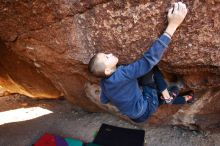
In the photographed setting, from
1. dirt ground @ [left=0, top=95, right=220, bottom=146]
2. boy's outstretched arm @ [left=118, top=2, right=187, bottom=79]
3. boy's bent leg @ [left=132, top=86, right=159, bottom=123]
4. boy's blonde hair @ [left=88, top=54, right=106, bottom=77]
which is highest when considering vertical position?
boy's outstretched arm @ [left=118, top=2, right=187, bottom=79]

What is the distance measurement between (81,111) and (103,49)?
5.61 ft

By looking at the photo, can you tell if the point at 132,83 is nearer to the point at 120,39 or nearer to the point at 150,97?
the point at 150,97

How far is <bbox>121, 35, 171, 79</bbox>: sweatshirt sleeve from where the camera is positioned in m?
2.60

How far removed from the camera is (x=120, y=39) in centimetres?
301

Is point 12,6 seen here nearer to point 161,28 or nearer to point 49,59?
point 49,59

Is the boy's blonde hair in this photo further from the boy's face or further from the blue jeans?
the blue jeans

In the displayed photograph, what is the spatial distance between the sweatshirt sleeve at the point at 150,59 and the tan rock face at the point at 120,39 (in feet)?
0.70

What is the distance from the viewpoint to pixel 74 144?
158 inches

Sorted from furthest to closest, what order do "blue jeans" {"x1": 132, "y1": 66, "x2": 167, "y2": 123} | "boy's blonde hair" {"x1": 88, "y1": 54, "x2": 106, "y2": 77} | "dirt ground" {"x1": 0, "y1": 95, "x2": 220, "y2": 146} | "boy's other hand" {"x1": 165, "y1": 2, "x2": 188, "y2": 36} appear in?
"dirt ground" {"x1": 0, "y1": 95, "x2": 220, "y2": 146}, "blue jeans" {"x1": 132, "y1": 66, "x2": 167, "y2": 123}, "boy's blonde hair" {"x1": 88, "y1": 54, "x2": 106, "y2": 77}, "boy's other hand" {"x1": 165, "y1": 2, "x2": 188, "y2": 36}

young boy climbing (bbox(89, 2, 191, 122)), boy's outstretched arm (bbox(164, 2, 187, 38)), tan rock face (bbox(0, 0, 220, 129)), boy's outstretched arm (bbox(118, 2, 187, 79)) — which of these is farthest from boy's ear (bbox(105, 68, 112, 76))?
boy's outstretched arm (bbox(164, 2, 187, 38))

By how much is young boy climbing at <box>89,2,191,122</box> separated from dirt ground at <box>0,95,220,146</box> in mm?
775

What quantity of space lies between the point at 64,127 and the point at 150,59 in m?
2.16

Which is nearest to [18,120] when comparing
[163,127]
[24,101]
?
[24,101]

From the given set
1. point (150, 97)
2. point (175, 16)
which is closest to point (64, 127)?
point (150, 97)
